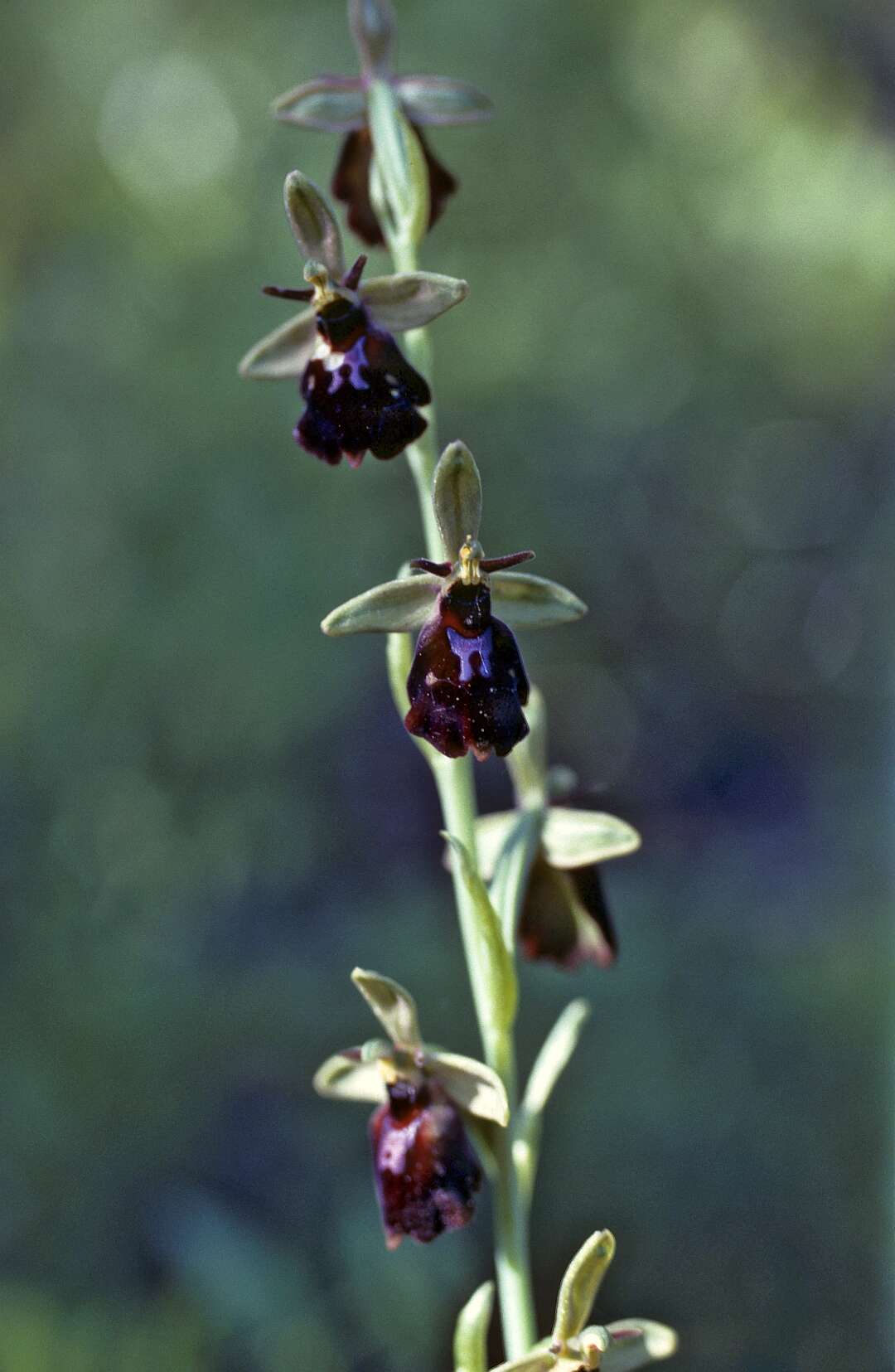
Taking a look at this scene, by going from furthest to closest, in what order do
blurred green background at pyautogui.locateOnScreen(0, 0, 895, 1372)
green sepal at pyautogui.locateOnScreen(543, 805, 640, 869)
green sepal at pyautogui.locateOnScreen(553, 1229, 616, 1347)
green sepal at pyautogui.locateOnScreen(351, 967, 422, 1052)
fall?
blurred green background at pyautogui.locateOnScreen(0, 0, 895, 1372) < green sepal at pyautogui.locateOnScreen(543, 805, 640, 869) < green sepal at pyautogui.locateOnScreen(351, 967, 422, 1052) < green sepal at pyautogui.locateOnScreen(553, 1229, 616, 1347)

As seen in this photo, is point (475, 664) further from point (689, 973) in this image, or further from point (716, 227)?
point (716, 227)

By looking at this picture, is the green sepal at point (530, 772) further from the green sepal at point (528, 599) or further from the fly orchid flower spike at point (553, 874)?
the green sepal at point (528, 599)

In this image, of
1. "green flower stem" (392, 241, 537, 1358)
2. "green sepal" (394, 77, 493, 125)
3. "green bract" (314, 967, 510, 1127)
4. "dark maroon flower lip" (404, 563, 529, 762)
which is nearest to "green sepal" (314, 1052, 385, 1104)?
"green bract" (314, 967, 510, 1127)

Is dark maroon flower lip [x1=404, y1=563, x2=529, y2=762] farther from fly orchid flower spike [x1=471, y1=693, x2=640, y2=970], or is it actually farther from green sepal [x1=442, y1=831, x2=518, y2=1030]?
fly orchid flower spike [x1=471, y1=693, x2=640, y2=970]

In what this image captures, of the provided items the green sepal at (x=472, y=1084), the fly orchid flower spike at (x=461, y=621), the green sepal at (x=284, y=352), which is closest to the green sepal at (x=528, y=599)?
the fly orchid flower spike at (x=461, y=621)

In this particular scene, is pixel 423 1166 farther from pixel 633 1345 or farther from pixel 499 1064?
pixel 633 1345

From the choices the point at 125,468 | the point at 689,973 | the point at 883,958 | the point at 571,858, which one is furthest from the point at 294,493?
the point at 571,858
